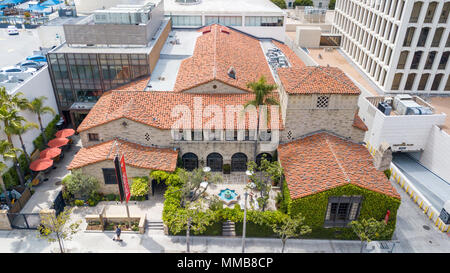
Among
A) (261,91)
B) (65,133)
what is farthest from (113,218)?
(261,91)

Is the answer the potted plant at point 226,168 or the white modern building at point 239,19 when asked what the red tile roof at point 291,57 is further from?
the potted plant at point 226,168

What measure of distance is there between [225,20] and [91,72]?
31776mm

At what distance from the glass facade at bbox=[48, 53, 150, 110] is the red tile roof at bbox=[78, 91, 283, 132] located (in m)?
5.92

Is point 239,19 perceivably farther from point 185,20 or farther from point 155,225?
point 155,225

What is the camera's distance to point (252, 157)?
1711 inches

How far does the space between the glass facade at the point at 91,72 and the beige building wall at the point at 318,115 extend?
22.7 meters

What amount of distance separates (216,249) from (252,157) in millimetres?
13501

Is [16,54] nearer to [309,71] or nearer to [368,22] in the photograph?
[309,71]

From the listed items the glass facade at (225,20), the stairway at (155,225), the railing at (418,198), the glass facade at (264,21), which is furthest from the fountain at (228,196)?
the glass facade at (225,20)

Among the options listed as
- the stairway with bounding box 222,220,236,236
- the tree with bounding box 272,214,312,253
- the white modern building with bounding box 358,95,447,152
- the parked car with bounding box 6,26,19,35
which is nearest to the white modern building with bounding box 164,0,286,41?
the white modern building with bounding box 358,95,447,152

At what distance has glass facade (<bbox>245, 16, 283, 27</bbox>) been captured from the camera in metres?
69.0

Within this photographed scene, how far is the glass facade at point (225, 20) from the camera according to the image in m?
69.6

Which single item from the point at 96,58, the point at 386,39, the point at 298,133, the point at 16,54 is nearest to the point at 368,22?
the point at 386,39

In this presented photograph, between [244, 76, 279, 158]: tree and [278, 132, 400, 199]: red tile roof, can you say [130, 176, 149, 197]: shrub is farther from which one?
[278, 132, 400, 199]: red tile roof
